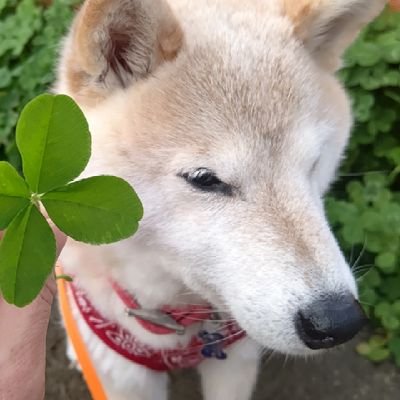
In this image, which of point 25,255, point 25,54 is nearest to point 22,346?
point 25,255

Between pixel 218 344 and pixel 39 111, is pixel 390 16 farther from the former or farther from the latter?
pixel 39 111

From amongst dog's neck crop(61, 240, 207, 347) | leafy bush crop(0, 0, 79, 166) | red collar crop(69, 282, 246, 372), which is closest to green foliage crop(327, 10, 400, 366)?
red collar crop(69, 282, 246, 372)

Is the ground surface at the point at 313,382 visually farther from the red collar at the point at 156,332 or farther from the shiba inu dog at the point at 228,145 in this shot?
the shiba inu dog at the point at 228,145

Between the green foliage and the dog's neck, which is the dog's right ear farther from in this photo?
the green foliage

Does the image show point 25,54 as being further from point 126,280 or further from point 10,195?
point 10,195

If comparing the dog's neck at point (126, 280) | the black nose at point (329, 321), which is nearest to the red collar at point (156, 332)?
the dog's neck at point (126, 280)

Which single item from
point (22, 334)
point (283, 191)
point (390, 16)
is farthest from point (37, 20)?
point (22, 334)
